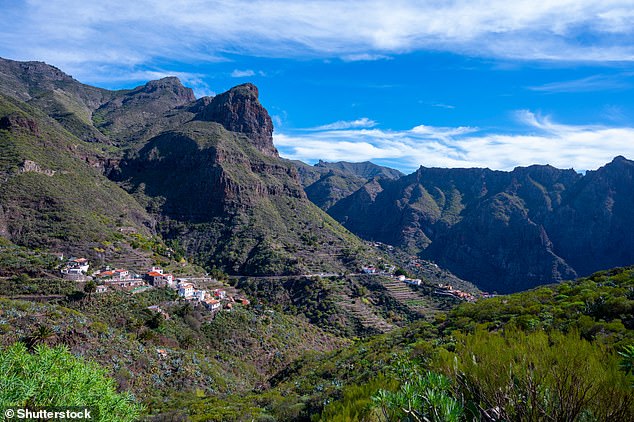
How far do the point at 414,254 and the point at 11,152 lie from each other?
170 metres

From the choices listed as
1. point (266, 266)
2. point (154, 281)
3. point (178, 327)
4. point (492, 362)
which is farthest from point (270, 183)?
point (492, 362)

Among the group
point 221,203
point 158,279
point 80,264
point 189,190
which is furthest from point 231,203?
point 80,264

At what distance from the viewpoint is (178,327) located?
45.9 metres

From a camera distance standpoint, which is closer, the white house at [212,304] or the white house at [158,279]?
the white house at [212,304]

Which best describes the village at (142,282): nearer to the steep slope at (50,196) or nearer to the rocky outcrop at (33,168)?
the steep slope at (50,196)

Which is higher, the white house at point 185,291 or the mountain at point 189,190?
the mountain at point 189,190

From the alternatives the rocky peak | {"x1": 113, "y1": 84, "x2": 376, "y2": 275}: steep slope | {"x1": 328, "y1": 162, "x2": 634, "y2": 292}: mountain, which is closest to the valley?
→ {"x1": 113, "y1": 84, "x2": 376, "y2": 275}: steep slope

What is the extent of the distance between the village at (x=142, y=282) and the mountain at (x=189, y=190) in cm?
1124

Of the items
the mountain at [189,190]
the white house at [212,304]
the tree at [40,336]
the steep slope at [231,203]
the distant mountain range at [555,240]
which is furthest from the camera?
the distant mountain range at [555,240]

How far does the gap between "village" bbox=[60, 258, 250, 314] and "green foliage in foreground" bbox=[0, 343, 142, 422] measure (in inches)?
1488

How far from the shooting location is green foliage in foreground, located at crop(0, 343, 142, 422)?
8.77 meters

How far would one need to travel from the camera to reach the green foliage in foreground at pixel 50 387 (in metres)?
8.77

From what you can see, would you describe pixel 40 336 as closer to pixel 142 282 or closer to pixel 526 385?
pixel 142 282

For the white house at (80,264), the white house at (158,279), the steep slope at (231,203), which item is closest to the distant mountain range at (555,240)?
the steep slope at (231,203)
